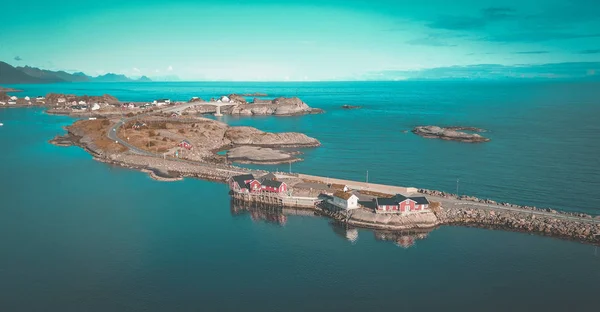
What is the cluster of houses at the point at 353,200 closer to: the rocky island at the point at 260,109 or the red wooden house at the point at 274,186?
the red wooden house at the point at 274,186

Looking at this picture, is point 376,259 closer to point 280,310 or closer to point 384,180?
point 280,310

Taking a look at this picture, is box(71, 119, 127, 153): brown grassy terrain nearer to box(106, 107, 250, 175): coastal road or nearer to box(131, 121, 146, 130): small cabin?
box(106, 107, 250, 175): coastal road

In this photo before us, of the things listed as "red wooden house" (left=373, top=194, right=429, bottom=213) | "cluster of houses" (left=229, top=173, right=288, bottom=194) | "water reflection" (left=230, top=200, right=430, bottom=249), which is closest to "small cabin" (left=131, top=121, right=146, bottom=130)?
"cluster of houses" (left=229, top=173, right=288, bottom=194)

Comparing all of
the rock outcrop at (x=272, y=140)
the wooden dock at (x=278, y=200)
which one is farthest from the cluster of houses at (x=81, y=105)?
the wooden dock at (x=278, y=200)

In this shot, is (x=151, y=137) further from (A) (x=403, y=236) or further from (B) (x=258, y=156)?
(A) (x=403, y=236)

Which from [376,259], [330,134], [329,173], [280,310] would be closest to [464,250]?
[376,259]
